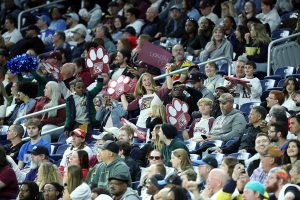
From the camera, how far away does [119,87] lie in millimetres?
19109

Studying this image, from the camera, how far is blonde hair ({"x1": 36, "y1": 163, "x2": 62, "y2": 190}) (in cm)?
1588

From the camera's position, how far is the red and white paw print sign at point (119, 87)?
19.1m

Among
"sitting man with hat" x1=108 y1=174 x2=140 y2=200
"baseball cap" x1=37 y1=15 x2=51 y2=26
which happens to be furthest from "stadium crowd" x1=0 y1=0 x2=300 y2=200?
"baseball cap" x1=37 y1=15 x2=51 y2=26

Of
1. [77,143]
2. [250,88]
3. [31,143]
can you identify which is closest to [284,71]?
[250,88]

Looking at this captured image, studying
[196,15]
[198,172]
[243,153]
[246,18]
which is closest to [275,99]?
[243,153]

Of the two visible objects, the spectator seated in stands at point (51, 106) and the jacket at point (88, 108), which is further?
the spectator seated in stands at point (51, 106)

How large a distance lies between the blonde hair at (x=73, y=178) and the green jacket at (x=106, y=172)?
1.08ft

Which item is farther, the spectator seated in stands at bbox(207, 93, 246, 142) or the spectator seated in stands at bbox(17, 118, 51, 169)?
the spectator seated in stands at bbox(17, 118, 51, 169)

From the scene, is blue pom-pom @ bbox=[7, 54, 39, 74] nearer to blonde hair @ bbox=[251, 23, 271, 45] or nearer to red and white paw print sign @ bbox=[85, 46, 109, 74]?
red and white paw print sign @ bbox=[85, 46, 109, 74]

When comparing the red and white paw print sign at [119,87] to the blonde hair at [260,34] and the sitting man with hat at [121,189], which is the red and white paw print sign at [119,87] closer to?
the blonde hair at [260,34]

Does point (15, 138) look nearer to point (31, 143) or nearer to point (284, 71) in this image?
point (31, 143)

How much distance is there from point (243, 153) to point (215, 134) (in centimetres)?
113

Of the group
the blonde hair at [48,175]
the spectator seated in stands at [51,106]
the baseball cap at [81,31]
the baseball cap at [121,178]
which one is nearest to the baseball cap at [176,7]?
the baseball cap at [81,31]

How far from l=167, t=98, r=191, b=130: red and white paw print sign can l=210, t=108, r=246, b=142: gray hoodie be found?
1.78 feet
